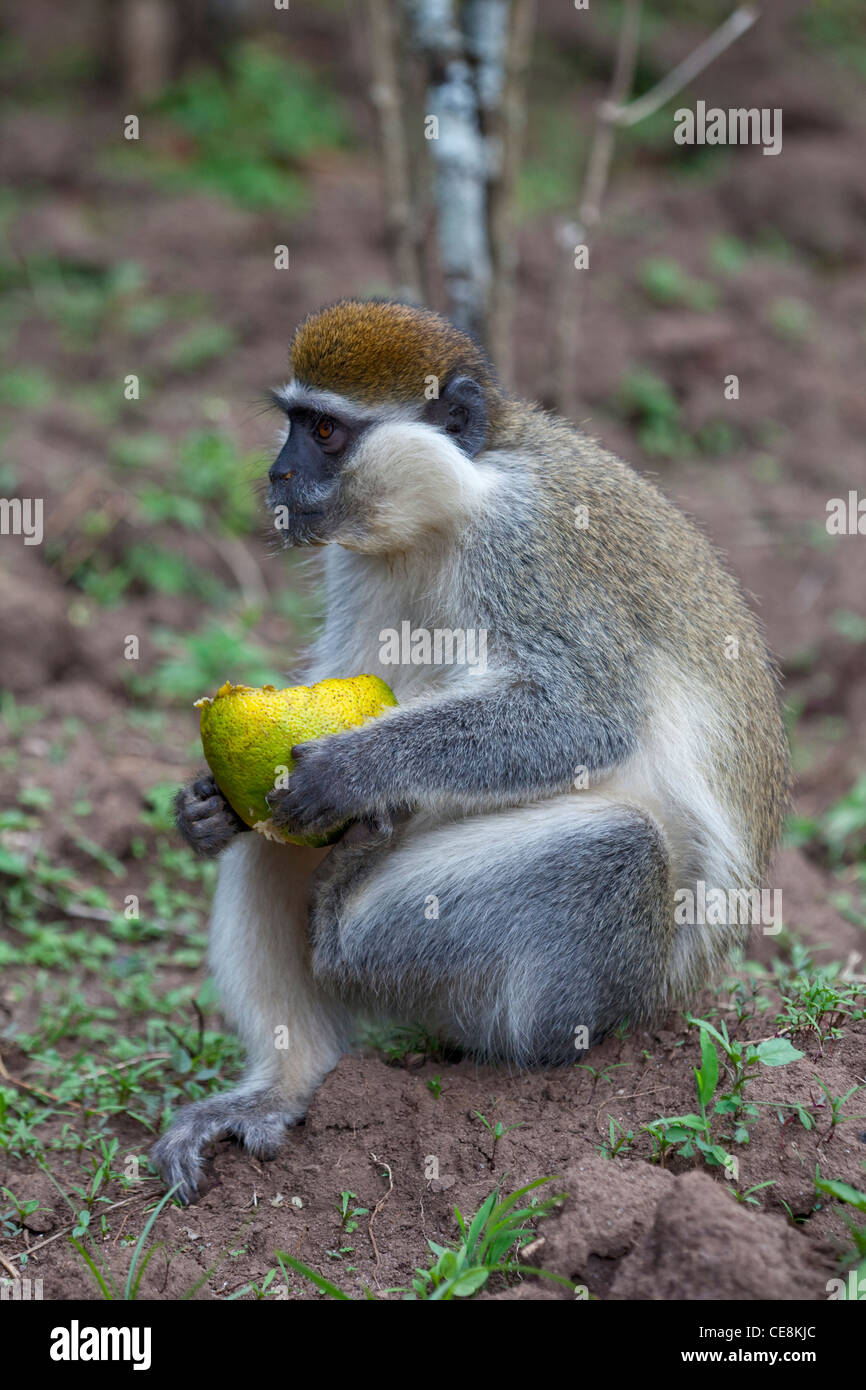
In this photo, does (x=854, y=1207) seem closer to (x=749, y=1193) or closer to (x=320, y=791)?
(x=749, y=1193)

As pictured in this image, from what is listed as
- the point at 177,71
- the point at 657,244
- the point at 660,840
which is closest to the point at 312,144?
the point at 177,71

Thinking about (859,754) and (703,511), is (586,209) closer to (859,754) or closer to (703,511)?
(703,511)

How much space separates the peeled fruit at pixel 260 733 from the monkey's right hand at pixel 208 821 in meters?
0.10

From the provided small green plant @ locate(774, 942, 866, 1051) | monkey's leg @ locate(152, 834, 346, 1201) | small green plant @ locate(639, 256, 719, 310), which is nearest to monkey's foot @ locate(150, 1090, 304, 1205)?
monkey's leg @ locate(152, 834, 346, 1201)

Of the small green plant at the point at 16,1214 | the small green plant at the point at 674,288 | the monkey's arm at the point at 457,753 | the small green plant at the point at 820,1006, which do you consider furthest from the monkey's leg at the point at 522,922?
the small green plant at the point at 674,288

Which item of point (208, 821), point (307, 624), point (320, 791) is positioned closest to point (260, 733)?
point (320, 791)

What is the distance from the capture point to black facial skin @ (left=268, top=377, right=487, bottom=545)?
12.1ft

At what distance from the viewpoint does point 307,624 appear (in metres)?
6.34

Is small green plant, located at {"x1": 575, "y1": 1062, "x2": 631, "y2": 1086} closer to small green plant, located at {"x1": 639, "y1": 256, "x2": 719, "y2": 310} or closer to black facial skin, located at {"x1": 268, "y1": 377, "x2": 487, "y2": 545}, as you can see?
black facial skin, located at {"x1": 268, "y1": 377, "x2": 487, "y2": 545}

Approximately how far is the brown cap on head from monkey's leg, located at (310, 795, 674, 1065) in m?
1.19

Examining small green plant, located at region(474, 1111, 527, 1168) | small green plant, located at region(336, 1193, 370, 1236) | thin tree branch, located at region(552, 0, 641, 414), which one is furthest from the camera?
thin tree branch, located at region(552, 0, 641, 414)

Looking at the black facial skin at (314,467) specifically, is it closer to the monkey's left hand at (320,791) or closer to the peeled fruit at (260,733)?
the peeled fruit at (260,733)

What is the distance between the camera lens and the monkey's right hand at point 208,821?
12.2 feet

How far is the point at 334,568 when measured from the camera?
431 centimetres
